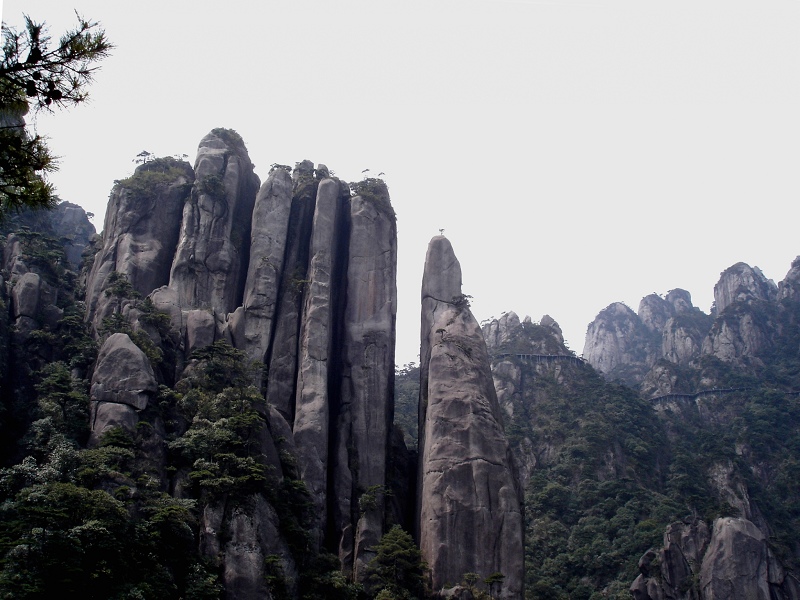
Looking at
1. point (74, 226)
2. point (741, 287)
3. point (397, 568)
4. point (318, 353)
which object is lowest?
point (397, 568)

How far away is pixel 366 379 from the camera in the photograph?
35875 mm

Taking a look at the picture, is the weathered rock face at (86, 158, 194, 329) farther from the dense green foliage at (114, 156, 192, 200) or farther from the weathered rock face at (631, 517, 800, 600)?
the weathered rock face at (631, 517, 800, 600)

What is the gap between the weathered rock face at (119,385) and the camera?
1073 inches

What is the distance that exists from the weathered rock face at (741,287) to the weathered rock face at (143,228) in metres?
79.7

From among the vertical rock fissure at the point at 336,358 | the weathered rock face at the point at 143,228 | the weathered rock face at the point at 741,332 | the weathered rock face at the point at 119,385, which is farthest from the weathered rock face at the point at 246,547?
the weathered rock face at the point at 741,332

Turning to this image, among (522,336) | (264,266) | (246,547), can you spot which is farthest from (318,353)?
(522,336)

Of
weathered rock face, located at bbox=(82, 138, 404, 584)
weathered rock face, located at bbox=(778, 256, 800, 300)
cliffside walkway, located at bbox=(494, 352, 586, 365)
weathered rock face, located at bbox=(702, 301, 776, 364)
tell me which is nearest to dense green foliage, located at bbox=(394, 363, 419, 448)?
cliffside walkway, located at bbox=(494, 352, 586, 365)

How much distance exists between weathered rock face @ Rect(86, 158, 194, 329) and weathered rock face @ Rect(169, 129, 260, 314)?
1.19 meters

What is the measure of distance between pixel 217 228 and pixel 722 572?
34.4 meters

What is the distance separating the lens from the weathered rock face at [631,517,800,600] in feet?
136

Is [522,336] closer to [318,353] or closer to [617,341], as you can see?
[617,341]

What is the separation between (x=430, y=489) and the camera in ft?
103

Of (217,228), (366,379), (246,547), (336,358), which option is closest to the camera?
(246,547)

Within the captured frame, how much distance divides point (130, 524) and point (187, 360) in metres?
11.1
